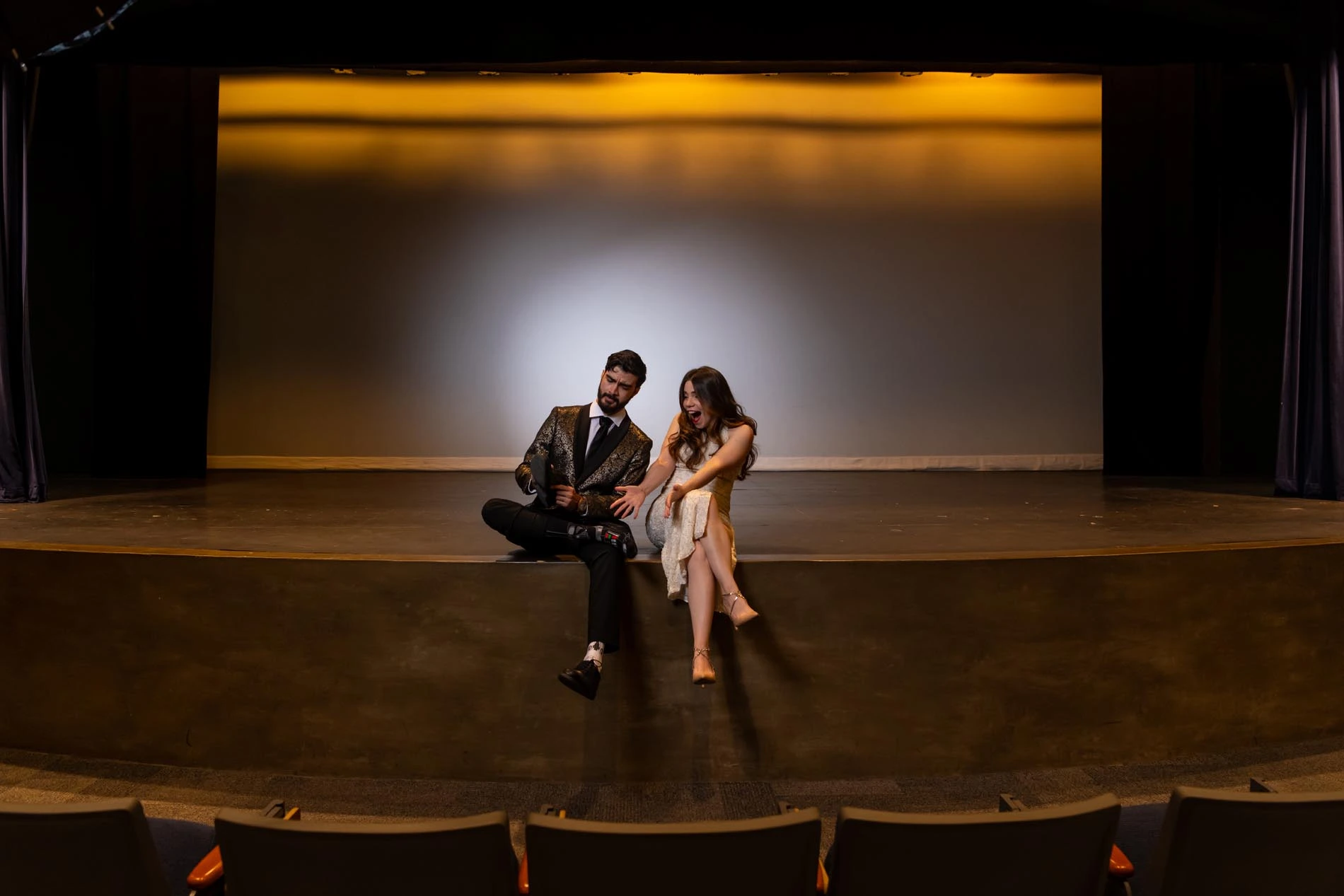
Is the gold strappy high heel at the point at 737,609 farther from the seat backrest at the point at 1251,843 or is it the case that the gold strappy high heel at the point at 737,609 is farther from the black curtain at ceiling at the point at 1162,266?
the black curtain at ceiling at the point at 1162,266

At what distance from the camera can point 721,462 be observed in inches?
129

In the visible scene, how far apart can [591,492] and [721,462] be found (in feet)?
1.43

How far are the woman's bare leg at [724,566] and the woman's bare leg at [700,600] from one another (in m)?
0.02

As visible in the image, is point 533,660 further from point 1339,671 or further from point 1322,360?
point 1322,360

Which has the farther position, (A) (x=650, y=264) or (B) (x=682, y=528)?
(A) (x=650, y=264)

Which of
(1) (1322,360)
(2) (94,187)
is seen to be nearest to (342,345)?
(2) (94,187)

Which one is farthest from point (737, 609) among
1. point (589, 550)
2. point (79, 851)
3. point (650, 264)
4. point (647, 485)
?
point (650, 264)

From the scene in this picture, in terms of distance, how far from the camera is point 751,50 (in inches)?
222

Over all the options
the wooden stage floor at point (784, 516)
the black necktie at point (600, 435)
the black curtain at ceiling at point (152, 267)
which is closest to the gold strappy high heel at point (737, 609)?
the wooden stage floor at point (784, 516)

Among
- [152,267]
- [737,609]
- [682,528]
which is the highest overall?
[152,267]

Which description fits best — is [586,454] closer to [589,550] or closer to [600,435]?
[600,435]

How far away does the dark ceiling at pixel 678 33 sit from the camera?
559cm

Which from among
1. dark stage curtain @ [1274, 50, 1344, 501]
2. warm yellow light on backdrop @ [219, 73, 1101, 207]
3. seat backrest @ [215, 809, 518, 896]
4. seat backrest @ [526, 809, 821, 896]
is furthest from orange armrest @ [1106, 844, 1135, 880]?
warm yellow light on backdrop @ [219, 73, 1101, 207]

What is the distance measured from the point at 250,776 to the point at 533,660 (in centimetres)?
89
